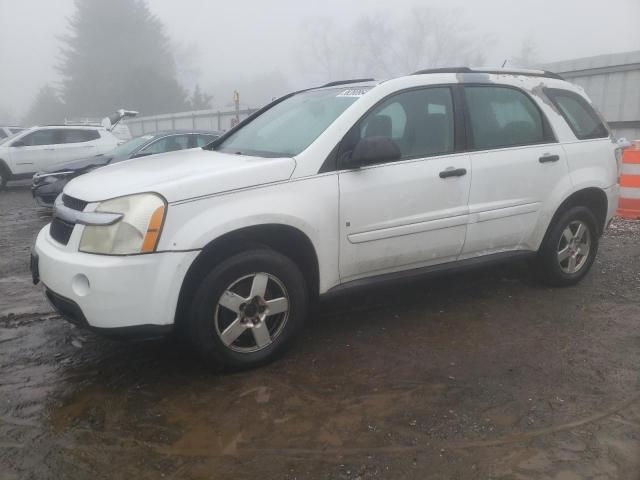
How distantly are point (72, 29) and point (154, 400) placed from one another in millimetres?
57916

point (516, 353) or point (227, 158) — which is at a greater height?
point (227, 158)

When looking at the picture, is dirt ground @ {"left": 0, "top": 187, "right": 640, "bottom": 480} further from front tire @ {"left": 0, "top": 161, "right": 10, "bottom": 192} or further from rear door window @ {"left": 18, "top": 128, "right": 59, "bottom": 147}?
rear door window @ {"left": 18, "top": 128, "right": 59, "bottom": 147}

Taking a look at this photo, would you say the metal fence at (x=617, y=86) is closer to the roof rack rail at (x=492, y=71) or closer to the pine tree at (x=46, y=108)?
the roof rack rail at (x=492, y=71)

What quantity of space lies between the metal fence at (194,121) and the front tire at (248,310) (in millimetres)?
18079

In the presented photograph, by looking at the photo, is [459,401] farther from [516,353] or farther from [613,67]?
[613,67]

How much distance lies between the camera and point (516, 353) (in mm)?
3445

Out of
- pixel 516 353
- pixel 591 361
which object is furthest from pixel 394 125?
pixel 591 361

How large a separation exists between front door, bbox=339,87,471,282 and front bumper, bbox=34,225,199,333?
3.59ft

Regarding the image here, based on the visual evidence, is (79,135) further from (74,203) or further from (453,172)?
(453,172)

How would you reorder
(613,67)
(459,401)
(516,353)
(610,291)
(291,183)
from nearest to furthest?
1. (459,401)
2. (291,183)
3. (516,353)
4. (610,291)
5. (613,67)

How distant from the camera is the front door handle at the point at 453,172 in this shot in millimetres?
3676

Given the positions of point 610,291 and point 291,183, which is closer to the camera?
point 291,183

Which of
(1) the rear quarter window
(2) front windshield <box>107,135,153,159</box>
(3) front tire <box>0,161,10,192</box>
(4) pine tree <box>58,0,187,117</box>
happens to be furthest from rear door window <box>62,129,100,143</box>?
(4) pine tree <box>58,0,187,117</box>

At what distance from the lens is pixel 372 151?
128 inches
